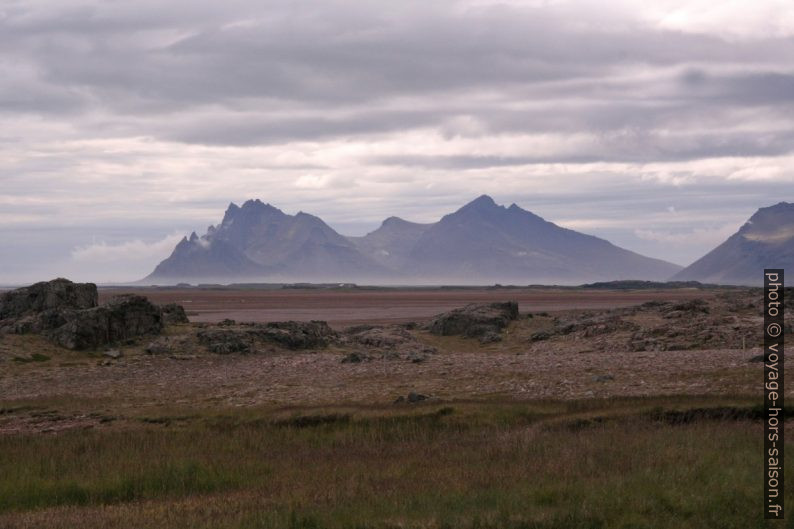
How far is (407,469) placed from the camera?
60.4ft

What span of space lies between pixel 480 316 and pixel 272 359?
2112cm

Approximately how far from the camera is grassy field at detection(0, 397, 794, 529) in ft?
47.3

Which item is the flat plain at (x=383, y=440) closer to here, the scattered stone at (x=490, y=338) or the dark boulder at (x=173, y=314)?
the dark boulder at (x=173, y=314)

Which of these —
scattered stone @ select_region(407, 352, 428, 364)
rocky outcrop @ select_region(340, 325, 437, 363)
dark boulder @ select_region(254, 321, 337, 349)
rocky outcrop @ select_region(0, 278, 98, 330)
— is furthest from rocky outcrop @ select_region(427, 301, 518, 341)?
rocky outcrop @ select_region(0, 278, 98, 330)

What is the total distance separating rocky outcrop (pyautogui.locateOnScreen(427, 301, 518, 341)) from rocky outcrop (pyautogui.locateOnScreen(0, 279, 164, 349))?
68.0ft

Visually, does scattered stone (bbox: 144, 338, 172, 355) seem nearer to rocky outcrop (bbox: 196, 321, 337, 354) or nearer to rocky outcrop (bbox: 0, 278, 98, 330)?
rocky outcrop (bbox: 196, 321, 337, 354)

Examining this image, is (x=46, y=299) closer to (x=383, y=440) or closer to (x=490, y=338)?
(x=490, y=338)

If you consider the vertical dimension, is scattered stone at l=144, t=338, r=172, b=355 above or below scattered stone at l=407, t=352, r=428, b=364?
above

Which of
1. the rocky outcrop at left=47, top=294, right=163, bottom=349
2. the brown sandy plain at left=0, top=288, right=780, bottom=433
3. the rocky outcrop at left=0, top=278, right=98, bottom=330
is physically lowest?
the brown sandy plain at left=0, top=288, right=780, bottom=433

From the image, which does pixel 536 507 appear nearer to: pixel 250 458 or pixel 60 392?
pixel 250 458

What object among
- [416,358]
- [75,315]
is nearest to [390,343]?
[416,358]

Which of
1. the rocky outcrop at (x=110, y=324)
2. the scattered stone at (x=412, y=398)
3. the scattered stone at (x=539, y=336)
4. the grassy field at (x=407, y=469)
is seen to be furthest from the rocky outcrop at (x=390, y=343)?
the grassy field at (x=407, y=469)

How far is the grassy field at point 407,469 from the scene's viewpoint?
14.4 m

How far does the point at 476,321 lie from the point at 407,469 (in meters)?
42.9
